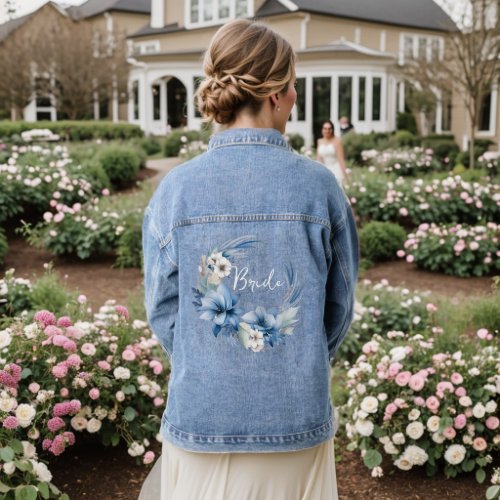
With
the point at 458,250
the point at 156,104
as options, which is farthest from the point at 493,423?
the point at 156,104

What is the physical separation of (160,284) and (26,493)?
1.20 metres

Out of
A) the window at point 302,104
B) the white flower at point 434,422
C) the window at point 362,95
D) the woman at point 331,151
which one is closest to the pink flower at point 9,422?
the white flower at point 434,422

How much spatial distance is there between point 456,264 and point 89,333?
6299 mm

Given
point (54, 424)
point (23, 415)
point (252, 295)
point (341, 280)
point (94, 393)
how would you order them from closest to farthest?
point (252, 295) → point (341, 280) → point (23, 415) → point (54, 424) → point (94, 393)

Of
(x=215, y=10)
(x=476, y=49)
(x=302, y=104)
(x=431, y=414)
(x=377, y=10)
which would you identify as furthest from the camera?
(x=377, y=10)

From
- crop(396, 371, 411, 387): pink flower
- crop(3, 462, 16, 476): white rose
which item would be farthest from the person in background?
crop(3, 462, 16, 476): white rose

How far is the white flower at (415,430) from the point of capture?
361 cm

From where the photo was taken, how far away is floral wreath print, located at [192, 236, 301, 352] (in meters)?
1.77

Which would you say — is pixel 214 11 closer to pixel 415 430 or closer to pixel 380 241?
pixel 380 241

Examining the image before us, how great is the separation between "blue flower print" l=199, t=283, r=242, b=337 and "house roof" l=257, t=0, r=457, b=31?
84.8ft

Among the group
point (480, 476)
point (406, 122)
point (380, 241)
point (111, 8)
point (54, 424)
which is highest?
point (111, 8)

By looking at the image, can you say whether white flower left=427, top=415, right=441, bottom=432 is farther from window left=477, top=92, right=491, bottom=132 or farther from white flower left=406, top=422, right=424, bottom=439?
window left=477, top=92, right=491, bottom=132

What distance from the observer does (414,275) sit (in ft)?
30.7

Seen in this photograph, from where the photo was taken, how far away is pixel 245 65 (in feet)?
5.84
